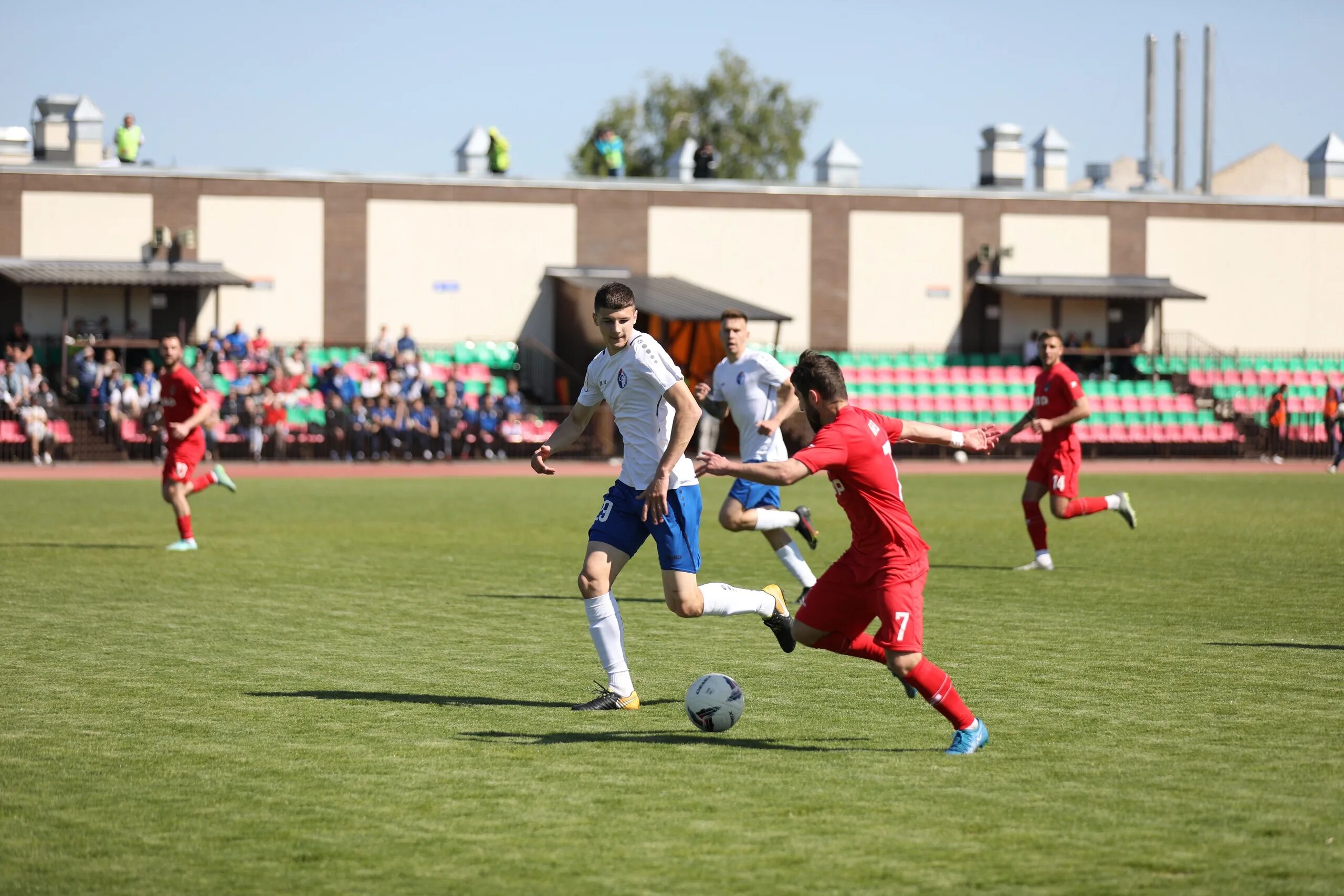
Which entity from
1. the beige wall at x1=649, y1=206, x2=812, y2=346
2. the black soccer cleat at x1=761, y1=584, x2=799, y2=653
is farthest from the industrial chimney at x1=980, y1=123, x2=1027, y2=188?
the black soccer cleat at x1=761, y1=584, x2=799, y2=653

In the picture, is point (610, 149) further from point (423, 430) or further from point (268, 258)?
point (423, 430)

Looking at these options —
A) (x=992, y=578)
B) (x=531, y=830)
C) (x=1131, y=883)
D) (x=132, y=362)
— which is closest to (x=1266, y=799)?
(x=1131, y=883)

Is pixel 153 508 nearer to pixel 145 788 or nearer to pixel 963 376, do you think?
pixel 145 788

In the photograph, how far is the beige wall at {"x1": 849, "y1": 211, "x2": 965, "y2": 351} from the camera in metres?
39.6

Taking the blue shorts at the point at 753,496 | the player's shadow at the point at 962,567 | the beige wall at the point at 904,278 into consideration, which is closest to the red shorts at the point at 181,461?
the blue shorts at the point at 753,496

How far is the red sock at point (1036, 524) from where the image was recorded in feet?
44.8

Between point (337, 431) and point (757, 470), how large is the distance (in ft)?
83.6

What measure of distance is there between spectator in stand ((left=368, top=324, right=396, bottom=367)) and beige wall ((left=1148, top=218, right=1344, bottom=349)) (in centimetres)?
2086

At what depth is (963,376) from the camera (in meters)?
37.4

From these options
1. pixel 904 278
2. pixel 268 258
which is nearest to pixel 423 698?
pixel 268 258

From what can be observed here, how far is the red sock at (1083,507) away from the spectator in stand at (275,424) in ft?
64.7

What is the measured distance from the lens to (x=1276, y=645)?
368 inches

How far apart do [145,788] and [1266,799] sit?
4.28 m

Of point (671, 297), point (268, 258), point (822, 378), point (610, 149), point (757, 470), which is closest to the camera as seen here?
point (757, 470)
